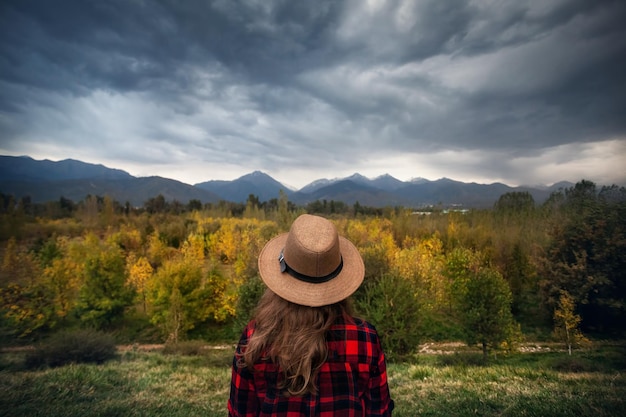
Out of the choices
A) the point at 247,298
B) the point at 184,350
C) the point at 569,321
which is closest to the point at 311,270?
the point at 247,298

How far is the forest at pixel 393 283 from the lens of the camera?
14617mm

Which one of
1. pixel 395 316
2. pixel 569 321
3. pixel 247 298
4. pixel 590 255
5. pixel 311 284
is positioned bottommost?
pixel 569 321

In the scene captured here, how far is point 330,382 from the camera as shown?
6.00 feet

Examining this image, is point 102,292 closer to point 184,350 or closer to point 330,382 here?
point 184,350

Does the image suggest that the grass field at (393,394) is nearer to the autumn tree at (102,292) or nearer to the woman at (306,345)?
the woman at (306,345)

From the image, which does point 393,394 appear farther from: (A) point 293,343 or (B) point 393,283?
(B) point 393,283

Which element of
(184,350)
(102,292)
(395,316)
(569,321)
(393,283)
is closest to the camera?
(395,316)

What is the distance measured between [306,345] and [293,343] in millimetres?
73

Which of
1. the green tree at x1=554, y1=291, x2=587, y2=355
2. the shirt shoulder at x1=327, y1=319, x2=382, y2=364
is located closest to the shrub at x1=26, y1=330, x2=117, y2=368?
the shirt shoulder at x1=327, y1=319, x2=382, y2=364

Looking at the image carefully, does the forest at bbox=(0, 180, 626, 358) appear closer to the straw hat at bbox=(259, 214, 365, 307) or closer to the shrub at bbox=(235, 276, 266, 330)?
the shrub at bbox=(235, 276, 266, 330)

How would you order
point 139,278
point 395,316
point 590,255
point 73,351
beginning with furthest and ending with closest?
point 139,278
point 590,255
point 395,316
point 73,351

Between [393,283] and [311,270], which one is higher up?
[311,270]

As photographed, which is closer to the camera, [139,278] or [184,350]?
[184,350]

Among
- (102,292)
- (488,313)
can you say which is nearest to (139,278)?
(102,292)
